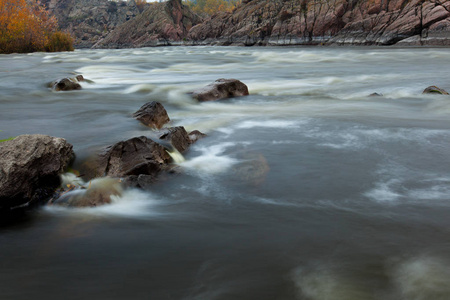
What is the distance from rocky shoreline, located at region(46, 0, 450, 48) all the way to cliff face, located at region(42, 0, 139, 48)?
2086 centimetres

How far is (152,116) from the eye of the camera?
5598 millimetres

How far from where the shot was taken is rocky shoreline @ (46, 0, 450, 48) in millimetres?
28766

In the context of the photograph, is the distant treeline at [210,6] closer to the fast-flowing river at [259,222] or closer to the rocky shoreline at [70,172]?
the fast-flowing river at [259,222]

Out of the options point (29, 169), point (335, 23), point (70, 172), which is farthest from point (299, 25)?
point (29, 169)

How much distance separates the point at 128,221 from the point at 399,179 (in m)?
2.76

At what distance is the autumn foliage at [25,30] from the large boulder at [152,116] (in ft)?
82.8

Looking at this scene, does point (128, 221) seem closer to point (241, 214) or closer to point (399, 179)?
point (241, 214)

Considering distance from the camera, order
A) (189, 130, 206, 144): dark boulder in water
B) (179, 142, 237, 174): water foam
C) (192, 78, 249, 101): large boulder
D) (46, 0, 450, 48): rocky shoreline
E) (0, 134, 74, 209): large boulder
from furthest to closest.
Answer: (46, 0, 450, 48): rocky shoreline, (192, 78, 249, 101): large boulder, (189, 130, 206, 144): dark boulder in water, (179, 142, 237, 174): water foam, (0, 134, 74, 209): large boulder

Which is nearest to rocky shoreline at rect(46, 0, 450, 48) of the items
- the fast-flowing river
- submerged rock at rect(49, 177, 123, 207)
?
the fast-flowing river

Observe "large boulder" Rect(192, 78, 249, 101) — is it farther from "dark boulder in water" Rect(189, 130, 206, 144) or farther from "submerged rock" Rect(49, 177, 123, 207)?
"submerged rock" Rect(49, 177, 123, 207)

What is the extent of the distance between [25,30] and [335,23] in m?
28.6

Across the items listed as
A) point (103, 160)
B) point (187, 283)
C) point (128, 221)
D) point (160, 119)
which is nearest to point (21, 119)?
point (160, 119)

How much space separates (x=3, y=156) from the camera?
313 centimetres

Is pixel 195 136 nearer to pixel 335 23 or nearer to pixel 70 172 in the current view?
pixel 70 172
